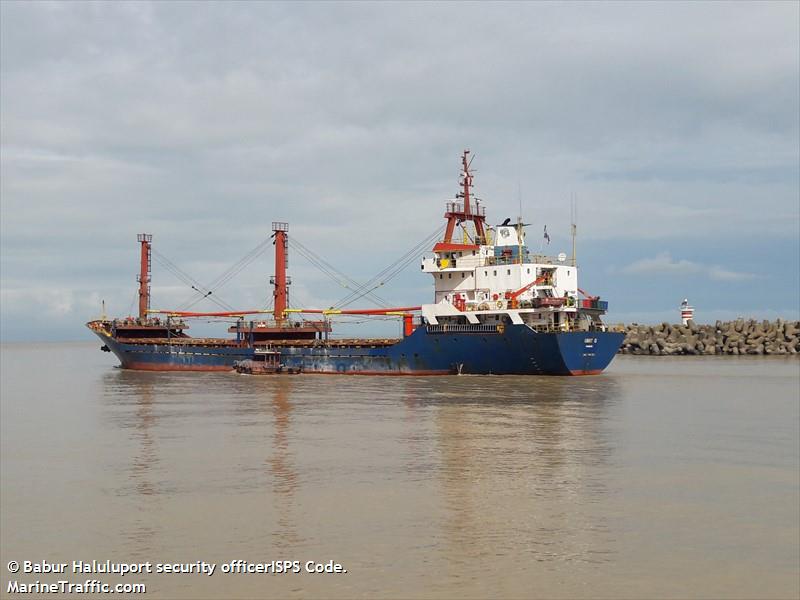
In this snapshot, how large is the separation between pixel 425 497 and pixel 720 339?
237ft

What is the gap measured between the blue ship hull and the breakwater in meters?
33.1

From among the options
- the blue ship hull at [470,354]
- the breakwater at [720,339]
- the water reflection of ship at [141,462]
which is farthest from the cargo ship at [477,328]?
the breakwater at [720,339]

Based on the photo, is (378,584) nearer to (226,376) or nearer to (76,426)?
(76,426)

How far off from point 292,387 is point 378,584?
118 ft

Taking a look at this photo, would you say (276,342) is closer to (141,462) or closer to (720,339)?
(141,462)

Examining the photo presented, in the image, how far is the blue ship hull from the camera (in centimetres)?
4819

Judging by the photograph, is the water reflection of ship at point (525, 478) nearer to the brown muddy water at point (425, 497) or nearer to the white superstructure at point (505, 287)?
Answer: the brown muddy water at point (425, 497)

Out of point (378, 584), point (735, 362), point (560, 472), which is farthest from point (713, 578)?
point (735, 362)

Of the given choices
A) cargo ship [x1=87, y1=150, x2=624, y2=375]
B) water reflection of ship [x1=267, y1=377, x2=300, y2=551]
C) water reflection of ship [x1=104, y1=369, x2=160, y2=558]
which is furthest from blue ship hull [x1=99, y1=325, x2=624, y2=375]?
water reflection of ship [x1=267, y1=377, x2=300, y2=551]

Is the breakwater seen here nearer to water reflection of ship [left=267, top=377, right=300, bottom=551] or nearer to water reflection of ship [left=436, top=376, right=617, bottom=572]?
water reflection of ship [left=436, top=376, right=617, bottom=572]

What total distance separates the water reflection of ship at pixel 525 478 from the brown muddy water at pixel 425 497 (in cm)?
7

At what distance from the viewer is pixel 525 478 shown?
1973 centimetres

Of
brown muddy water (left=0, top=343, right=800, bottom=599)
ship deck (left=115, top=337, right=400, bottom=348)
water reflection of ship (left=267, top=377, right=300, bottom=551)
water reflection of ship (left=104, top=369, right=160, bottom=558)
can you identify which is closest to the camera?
brown muddy water (left=0, top=343, right=800, bottom=599)

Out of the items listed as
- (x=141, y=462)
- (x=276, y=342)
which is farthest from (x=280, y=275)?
(x=141, y=462)
